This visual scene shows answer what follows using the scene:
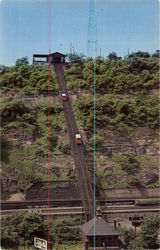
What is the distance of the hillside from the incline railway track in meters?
0.44

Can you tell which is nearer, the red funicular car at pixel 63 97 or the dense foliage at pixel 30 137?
the dense foliage at pixel 30 137

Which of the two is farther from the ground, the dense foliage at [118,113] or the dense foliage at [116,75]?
the dense foliage at [116,75]

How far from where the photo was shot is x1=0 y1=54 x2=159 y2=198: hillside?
2747 cm

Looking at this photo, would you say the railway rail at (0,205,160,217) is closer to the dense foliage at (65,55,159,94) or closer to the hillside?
the hillside

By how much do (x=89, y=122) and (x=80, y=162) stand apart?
5274 mm

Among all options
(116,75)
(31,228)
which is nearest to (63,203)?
(31,228)

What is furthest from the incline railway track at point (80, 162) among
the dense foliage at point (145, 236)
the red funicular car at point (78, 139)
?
the dense foliage at point (145, 236)

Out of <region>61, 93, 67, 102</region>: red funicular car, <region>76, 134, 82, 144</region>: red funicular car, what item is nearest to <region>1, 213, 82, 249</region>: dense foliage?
<region>76, 134, 82, 144</region>: red funicular car

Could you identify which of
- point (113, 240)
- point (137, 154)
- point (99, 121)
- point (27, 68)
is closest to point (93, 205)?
point (113, 240)

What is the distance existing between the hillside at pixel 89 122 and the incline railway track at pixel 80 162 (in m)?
0.44

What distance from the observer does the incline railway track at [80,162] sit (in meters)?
23.9

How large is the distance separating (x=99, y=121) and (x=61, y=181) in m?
7.57

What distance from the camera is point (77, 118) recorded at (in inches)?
1275

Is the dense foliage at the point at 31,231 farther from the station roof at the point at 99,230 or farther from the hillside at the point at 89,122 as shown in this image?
the hillside at the point at 89,122
